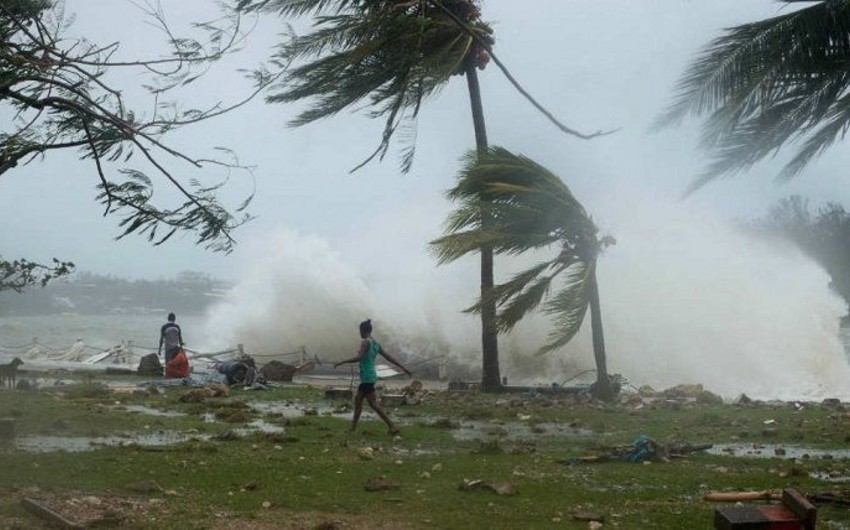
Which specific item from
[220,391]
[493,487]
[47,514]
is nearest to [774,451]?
[493,487]

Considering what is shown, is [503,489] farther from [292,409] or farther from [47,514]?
[292,409]

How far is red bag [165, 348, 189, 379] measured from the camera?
68.8 feet

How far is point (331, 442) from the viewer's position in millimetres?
11297

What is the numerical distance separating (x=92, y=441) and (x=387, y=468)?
11.9 feet

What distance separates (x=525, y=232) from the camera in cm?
1748

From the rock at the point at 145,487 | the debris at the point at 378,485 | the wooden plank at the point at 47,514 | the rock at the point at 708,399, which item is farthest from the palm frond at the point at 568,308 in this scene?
the wooden plank at the point at 47,514

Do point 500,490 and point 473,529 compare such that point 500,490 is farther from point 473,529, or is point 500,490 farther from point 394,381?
point 394,381

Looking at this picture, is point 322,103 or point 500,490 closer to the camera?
point 500,490

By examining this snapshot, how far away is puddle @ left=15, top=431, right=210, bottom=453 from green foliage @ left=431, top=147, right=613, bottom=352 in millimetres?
7182

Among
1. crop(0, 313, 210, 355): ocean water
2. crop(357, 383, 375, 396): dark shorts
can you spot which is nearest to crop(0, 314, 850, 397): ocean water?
crop(0, 313, 210, 355): ocean water

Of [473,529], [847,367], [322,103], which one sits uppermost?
[322,103]

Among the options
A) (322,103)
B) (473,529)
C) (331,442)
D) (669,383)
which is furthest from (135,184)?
(669,383)

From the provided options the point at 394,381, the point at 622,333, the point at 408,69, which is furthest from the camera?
the point at 622,333

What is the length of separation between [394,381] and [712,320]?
12063 millimetres
